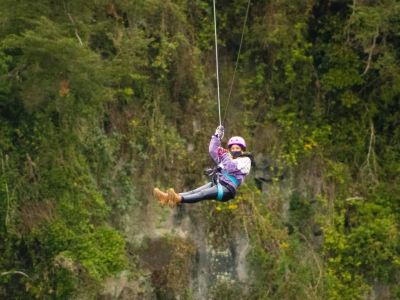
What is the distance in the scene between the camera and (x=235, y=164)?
15781mm

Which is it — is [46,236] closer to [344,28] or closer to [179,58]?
[179,58]

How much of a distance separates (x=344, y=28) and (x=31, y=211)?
21.7ft

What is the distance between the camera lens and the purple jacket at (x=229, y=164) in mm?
15727

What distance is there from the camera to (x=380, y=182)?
22.0m

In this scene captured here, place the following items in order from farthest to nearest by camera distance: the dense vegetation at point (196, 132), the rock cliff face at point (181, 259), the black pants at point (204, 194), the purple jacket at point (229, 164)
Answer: the rock cliff face at point (181, 259) → the dense vegetation at point (196, 132) → the purple jacket at point (229, 164) → the black pants at point (204, 194)

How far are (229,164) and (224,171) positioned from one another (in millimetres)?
111

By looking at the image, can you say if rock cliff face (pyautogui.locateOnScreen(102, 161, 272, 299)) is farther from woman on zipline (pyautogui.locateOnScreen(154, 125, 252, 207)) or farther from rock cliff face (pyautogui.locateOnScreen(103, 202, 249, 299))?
woman on zipline (pyautogui.locateOnScreen(154, 125, 252, 207))

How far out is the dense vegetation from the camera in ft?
60.2

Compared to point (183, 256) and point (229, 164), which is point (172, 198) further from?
point (183, 256)

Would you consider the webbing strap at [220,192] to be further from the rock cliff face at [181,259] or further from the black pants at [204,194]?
the rock cliff face at [181,259]

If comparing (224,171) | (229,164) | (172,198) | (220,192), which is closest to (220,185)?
(220,192)

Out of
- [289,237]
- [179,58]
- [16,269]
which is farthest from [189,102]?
[16,269]

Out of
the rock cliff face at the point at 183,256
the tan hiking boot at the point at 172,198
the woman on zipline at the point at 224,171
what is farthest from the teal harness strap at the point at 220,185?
the rock cliff face at the point at 183,256

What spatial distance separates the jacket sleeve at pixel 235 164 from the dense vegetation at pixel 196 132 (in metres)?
2.74
